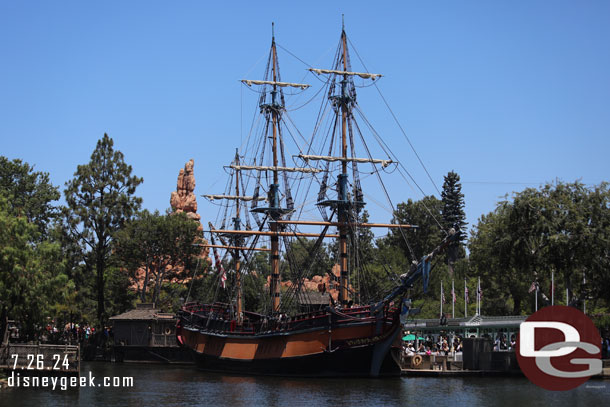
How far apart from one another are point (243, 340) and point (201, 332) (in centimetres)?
637

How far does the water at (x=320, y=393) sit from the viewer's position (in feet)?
126

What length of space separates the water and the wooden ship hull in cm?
125

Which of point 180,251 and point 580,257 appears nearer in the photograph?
point 580,257

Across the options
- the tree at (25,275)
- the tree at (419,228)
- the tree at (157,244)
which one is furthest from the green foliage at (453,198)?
the tree at (25,275)

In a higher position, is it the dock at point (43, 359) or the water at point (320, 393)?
the dock at point (43, 359)

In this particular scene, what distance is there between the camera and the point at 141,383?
49844 millimetres

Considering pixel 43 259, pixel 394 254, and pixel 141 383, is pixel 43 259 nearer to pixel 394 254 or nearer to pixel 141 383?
pixel 141 383

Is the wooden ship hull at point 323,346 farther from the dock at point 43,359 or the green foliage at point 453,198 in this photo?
the green foliage at point 453,198

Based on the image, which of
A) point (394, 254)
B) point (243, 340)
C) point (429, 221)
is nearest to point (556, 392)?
point (243, 340)

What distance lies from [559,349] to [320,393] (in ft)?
49.8

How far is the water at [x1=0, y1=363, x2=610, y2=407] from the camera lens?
3832cm

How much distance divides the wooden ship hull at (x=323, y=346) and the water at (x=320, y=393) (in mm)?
1248

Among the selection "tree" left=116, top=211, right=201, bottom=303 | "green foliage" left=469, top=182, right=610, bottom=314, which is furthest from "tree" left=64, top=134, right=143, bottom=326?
"green foliage" left=469, top=182, right=610, bottom=314

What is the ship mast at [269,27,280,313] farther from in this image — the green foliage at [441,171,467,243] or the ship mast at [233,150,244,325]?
the green foliage at [441,171,467,243]
